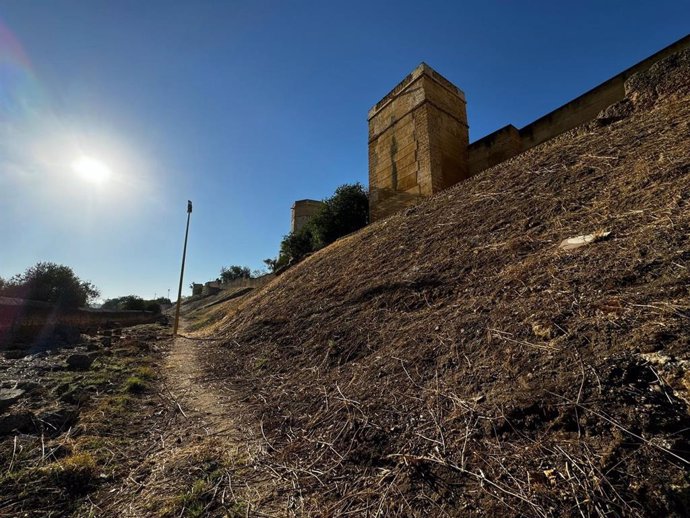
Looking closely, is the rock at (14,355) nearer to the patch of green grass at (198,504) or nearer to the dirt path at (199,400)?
the dirt path at (199,400)

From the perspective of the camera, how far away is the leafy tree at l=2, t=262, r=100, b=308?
20.7 meters

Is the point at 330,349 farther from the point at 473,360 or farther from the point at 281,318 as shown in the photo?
the point at 281,318

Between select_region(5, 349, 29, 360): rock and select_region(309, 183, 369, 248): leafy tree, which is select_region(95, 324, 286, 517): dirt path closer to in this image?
select_region(5, 349, 29, 360): rock

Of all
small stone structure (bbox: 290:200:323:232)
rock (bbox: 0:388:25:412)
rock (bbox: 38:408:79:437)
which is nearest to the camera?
rock (bbox: 38:408:79:437)

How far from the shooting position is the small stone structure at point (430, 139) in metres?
11.0

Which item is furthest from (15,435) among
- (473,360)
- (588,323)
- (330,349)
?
(588,323)

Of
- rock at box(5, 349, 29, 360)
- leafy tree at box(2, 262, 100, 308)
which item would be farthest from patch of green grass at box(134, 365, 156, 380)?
leafy tree at box(2, 262, 100, 308)

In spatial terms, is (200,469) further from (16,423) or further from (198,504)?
(16,423)

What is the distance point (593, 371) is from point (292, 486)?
6.71 ft

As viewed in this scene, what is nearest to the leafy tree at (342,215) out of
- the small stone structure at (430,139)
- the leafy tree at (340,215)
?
the leafy tree at (340,215)

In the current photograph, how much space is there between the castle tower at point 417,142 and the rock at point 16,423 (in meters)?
10.6

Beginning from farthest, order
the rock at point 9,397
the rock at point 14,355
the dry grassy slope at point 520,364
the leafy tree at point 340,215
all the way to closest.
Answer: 1. the leafy tree at point 340,215
2. the rock at point 14,355
3. the rock at point 9,397
4. the dry grassy slope at point 520,364

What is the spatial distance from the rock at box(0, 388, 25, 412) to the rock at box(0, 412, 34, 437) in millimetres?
730

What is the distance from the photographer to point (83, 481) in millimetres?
2326
